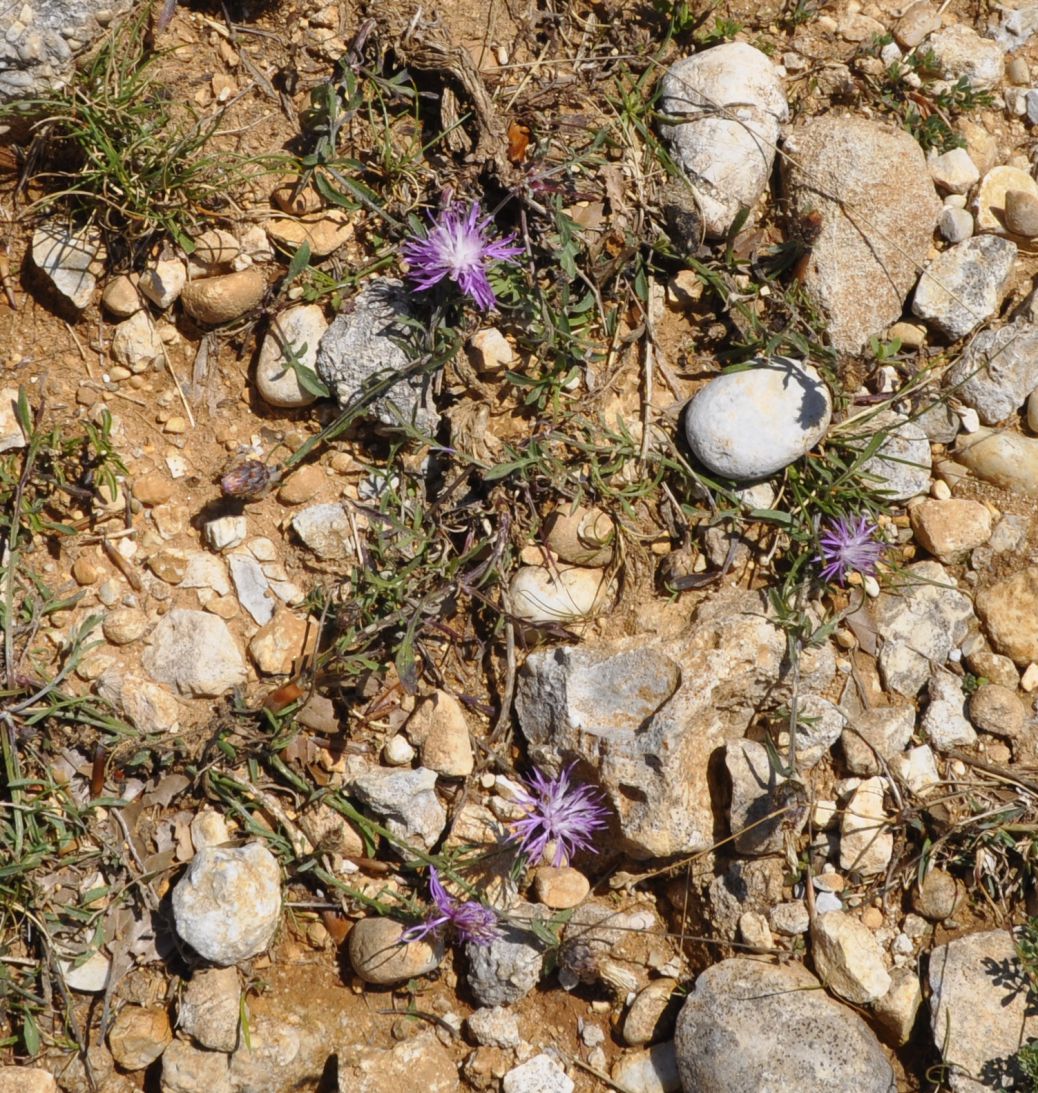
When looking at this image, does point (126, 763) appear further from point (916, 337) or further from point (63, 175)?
point (916, 337)

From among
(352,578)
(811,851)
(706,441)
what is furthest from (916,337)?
(352,578)

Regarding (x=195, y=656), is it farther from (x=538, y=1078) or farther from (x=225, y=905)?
(x=538, y=1078)

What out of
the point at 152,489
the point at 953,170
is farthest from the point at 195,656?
the point at 953,170

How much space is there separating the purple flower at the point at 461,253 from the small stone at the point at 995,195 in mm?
1661

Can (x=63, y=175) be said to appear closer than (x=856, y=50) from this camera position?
Yes

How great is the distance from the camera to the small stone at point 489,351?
3.52 m

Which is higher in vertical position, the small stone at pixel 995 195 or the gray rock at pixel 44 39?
the gray rock at pixel 44 39

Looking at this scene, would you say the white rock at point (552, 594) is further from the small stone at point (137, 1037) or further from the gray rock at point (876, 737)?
the small stone at point (137, 1037)

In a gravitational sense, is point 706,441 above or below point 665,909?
above

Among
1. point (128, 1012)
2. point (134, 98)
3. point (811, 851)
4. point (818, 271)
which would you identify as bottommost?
point (128, 1012)

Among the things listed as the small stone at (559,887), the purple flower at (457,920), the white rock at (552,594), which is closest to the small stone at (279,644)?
the white rock at (552,594)

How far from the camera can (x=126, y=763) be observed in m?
3.40

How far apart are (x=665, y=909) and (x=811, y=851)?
1.66ft

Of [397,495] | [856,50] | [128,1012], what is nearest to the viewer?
[128,1012]
